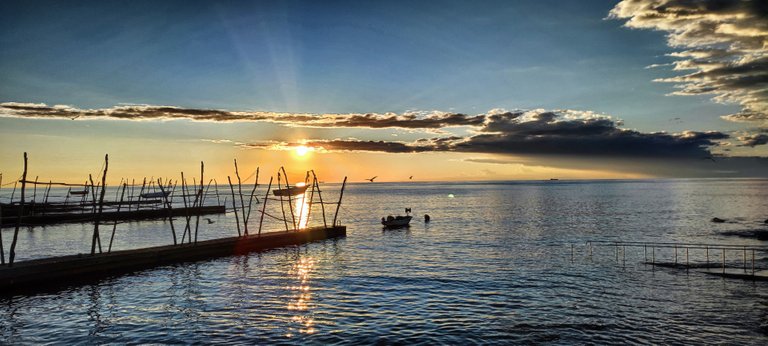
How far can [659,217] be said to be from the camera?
92.4 m

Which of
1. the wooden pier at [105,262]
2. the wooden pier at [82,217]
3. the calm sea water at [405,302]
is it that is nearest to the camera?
the calm sea water at [405,302]

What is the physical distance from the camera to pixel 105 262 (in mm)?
39406

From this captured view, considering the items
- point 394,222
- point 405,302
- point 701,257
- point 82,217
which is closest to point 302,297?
point 405,302

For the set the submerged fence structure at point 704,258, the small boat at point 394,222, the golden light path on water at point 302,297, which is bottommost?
the golden light path on water at point 302,297

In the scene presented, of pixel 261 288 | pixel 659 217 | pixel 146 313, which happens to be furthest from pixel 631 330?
pixel 659 217

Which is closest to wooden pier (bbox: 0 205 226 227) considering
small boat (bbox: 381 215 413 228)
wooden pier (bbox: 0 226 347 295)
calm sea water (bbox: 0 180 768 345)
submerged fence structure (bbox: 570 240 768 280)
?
wooden pier (bbox: 0 226 347 295)

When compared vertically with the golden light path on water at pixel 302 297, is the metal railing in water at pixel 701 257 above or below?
above

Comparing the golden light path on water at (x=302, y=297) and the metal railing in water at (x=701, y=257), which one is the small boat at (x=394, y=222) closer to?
the metal railing in water at (x=701, y=257)

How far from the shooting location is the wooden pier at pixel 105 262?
33.5 meters

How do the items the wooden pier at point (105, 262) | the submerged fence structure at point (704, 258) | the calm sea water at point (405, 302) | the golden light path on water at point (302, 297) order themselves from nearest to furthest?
the calm sea water at point (405, 302), the golden light path on water at point (302, 297), the wooden pier at point (105, 262), the submerged fence structure at point (704, 258)

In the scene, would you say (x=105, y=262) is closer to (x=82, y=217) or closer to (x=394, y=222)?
(x=394, y=222)

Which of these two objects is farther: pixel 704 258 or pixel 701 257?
pixel 701 257

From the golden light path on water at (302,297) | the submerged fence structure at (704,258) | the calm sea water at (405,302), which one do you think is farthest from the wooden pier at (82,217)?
the submerged fence structure at (704,258)

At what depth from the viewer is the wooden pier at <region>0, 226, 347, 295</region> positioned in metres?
33.5
